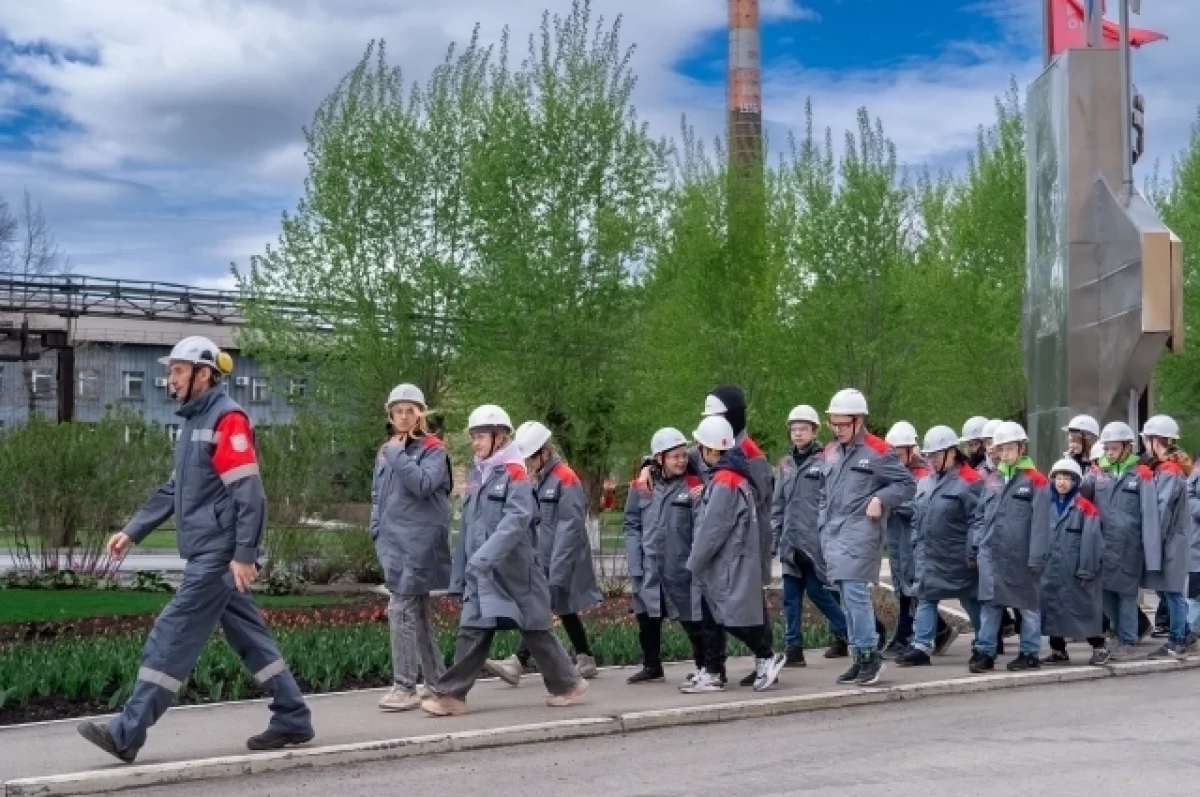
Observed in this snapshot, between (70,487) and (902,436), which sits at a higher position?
(902,436)

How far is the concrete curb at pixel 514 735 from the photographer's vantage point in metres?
8.07

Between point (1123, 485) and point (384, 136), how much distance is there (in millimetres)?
16238

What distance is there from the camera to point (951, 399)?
34.2 metres

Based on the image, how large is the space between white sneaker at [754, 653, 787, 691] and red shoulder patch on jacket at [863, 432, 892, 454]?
1611mm

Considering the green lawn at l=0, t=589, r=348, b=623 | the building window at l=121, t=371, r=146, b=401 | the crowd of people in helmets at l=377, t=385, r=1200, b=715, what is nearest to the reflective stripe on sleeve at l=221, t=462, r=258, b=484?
the crowd of people in helmets at l=377, t=385, r=1200, b=715

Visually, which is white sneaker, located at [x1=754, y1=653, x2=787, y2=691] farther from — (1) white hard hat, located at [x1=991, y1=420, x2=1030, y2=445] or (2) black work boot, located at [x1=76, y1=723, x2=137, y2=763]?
(2) black work boot, located at [x1=76, y1=723, x2=137, y2=763]

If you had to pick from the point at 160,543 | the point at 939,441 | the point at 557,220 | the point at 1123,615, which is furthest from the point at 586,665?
the point at 160,543

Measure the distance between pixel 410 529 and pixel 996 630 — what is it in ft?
16.4

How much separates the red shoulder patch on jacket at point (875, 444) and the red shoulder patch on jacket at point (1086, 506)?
292 cm

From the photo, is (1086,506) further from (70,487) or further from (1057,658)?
(70,487)

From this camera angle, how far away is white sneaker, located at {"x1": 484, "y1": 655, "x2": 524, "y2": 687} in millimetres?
11539

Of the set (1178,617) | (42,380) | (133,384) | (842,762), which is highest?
(133,384)

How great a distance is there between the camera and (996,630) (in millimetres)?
12828

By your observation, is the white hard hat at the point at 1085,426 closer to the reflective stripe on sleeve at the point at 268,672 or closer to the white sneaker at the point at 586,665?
the white sneaker at the point at 586,665
